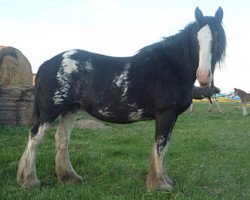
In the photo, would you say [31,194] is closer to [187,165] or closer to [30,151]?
[30,151]

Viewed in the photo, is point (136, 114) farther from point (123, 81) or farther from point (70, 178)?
point (70, 178)

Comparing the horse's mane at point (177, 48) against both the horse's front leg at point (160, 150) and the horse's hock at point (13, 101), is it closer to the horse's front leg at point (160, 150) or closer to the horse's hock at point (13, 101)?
the horse's front leg at point (160, 150)

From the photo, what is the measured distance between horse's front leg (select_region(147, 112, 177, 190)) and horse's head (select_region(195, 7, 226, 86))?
2.77 ft

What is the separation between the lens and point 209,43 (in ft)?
17.4

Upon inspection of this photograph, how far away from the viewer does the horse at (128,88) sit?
569cm

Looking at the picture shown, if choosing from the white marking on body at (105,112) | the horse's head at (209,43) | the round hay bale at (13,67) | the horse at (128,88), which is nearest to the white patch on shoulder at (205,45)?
the horse's head at (209,43)

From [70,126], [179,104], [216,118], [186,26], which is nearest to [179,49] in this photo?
[186,26]

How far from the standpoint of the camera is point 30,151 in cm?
579

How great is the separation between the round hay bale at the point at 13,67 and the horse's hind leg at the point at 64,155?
22.2ft

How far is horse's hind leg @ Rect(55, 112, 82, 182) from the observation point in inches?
237

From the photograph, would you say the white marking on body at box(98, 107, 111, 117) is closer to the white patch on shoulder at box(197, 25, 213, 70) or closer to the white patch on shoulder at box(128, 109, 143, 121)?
the white patch on shoulder at box(128, 109, 143, 121)

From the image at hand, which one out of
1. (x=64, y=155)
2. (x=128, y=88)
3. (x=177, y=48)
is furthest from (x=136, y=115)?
(x=64, y=155)

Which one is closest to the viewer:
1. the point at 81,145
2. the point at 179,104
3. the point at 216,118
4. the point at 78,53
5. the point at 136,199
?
the point at 136,199

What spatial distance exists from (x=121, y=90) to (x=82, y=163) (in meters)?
1.94
